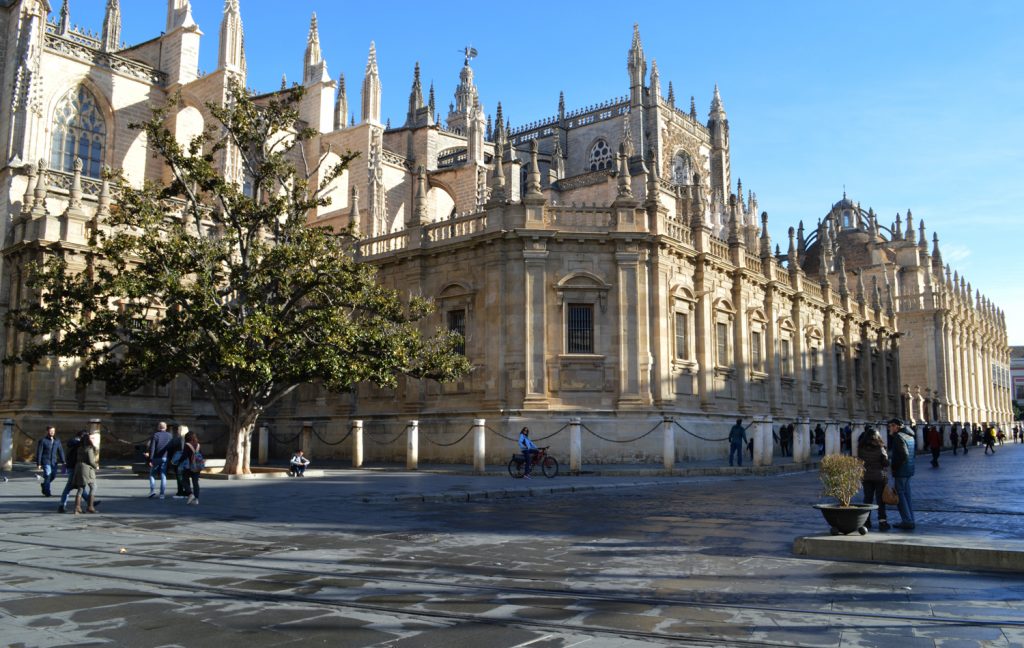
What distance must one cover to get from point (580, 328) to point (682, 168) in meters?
47.2

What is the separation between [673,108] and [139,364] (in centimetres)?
5685

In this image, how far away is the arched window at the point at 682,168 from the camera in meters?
68.7

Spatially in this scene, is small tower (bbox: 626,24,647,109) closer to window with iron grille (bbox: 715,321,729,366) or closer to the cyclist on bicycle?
window with iron grille (bbox: 715,321,729,366)

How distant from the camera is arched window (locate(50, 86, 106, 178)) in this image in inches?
1300

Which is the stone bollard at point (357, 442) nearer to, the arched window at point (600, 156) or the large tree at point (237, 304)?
the large tree at point (237, 304)

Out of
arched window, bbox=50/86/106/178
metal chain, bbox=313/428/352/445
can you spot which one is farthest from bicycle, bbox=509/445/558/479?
arched window, bbox=50/86/106/178

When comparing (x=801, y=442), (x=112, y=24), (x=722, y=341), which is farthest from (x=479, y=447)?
(x=112, y=24)

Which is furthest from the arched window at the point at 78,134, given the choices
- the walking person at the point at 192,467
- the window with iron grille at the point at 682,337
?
the window with iron grille at the point at 682,337

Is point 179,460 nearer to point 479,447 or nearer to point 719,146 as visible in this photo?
point 479,447

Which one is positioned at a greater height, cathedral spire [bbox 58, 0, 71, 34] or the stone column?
cathedral spire [bbox 58, 0, 71, 34]

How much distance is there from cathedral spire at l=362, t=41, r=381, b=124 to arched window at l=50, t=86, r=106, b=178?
1278 centimetres

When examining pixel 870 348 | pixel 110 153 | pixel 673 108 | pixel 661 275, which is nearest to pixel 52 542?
pixel 661 275

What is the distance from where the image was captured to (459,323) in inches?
1080

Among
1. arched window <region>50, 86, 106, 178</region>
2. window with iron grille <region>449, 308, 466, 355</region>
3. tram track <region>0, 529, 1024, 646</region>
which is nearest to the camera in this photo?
tram track <region>0, 529, 1024, 646</region>
